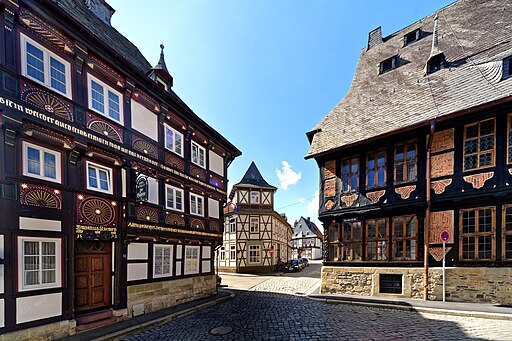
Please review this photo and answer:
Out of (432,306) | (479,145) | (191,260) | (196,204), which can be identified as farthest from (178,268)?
(479,145)

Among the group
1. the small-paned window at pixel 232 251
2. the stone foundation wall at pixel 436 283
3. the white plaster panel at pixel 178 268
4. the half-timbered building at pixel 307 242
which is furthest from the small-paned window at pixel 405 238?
the half-timbered building at pixel 307 242

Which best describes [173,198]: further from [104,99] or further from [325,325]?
[325,325]

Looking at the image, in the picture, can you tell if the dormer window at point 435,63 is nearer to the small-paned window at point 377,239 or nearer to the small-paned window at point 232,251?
the small-paned window at point 377,239

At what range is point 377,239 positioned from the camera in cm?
1187

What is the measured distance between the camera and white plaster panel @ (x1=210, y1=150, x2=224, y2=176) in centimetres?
1429

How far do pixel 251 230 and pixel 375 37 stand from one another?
766 inches

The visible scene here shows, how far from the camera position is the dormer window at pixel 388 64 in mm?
15326

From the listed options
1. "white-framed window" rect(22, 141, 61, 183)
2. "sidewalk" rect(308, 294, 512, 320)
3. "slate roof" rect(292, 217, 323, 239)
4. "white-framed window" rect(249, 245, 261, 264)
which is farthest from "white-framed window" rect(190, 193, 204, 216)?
"slate roof" rect(292, 217, 323, 239)

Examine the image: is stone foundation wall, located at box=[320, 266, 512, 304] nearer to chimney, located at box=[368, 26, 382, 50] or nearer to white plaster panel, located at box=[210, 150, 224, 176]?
white plaster panel, located at box=[210, 150, 224, 176]

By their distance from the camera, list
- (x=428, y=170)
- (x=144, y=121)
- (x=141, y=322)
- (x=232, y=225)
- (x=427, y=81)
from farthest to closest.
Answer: (x=232, y=225) → (x=427, y=81) → (x=428, y=170) → (x=144, y=121) → (x=141, y=322)

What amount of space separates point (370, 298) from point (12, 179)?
476 inches

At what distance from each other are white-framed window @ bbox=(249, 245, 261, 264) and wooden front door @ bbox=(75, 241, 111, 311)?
19.8m

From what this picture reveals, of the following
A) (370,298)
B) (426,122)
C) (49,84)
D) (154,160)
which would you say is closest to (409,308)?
(370,298)

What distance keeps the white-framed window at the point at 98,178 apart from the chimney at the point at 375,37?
712 inches
